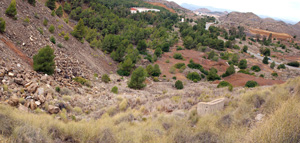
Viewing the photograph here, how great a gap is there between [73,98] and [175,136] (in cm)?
673

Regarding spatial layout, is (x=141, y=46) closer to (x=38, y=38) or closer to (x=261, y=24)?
(x=38, y=38)

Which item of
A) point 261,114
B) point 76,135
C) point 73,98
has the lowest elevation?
point 73,98

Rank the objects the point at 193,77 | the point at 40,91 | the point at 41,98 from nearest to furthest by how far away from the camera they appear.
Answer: the point at 41,98 → the point at 40,91 → the point at 193,77

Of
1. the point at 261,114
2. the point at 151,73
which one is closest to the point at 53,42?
the point at 151,73

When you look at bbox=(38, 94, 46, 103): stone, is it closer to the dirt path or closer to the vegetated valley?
the vegetated valley

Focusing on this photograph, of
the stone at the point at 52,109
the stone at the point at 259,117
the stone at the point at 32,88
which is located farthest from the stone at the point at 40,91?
the stone at the point at 259,117

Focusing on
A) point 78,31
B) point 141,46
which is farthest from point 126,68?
point 141,46

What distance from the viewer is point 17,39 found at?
531 inches

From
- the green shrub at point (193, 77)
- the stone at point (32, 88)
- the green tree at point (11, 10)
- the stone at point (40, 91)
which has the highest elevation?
the green tree at point (11, 10)

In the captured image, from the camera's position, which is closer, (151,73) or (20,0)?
(20,0)

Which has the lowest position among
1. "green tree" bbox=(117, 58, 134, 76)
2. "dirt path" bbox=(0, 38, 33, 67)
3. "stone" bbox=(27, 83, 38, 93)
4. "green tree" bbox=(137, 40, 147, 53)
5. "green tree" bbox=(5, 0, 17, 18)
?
"green tree" bbox=(117, 58, 134, 76)

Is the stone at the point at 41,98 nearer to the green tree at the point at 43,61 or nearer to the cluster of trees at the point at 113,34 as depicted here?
the green tree at the point at 43,61

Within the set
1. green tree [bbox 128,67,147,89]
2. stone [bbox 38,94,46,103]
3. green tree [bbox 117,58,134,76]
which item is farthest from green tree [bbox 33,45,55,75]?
green tree [bbox 117,58,134,76]

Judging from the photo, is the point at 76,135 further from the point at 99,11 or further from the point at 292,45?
the point at 292,45
